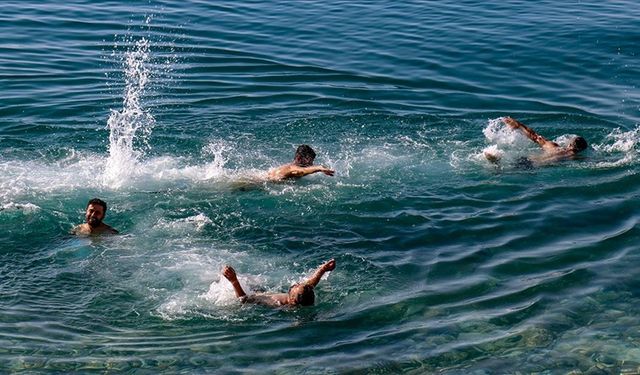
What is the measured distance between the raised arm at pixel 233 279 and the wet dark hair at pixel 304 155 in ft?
15.6

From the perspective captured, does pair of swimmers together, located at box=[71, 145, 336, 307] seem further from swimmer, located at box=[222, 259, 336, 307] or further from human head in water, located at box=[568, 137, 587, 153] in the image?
human head in water, located at box=[568, 137, 587, 153]

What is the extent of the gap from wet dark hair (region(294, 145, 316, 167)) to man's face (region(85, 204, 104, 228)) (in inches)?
153

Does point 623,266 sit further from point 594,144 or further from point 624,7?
point 624,7

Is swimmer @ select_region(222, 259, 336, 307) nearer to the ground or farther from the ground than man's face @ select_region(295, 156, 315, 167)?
nearer to the ground

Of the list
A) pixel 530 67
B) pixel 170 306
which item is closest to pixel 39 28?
pixel 530 67

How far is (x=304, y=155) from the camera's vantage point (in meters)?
17.4

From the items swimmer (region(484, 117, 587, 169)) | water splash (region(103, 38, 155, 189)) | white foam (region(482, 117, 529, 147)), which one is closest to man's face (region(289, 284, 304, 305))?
water splash (region(103, 38, 155, 189))

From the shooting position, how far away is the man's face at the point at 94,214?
15.2 m

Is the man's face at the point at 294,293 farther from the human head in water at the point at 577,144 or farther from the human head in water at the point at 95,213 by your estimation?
the human head in water at the point at 577,144

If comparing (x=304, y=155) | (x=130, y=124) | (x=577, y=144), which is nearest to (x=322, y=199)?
(x=304, y=155)

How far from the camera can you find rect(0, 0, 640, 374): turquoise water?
1211cm

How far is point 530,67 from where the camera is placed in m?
26.1

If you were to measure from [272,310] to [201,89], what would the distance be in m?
11.8

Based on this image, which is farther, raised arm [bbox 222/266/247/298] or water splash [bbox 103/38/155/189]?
water splash [bbox 103/38/155/189]
